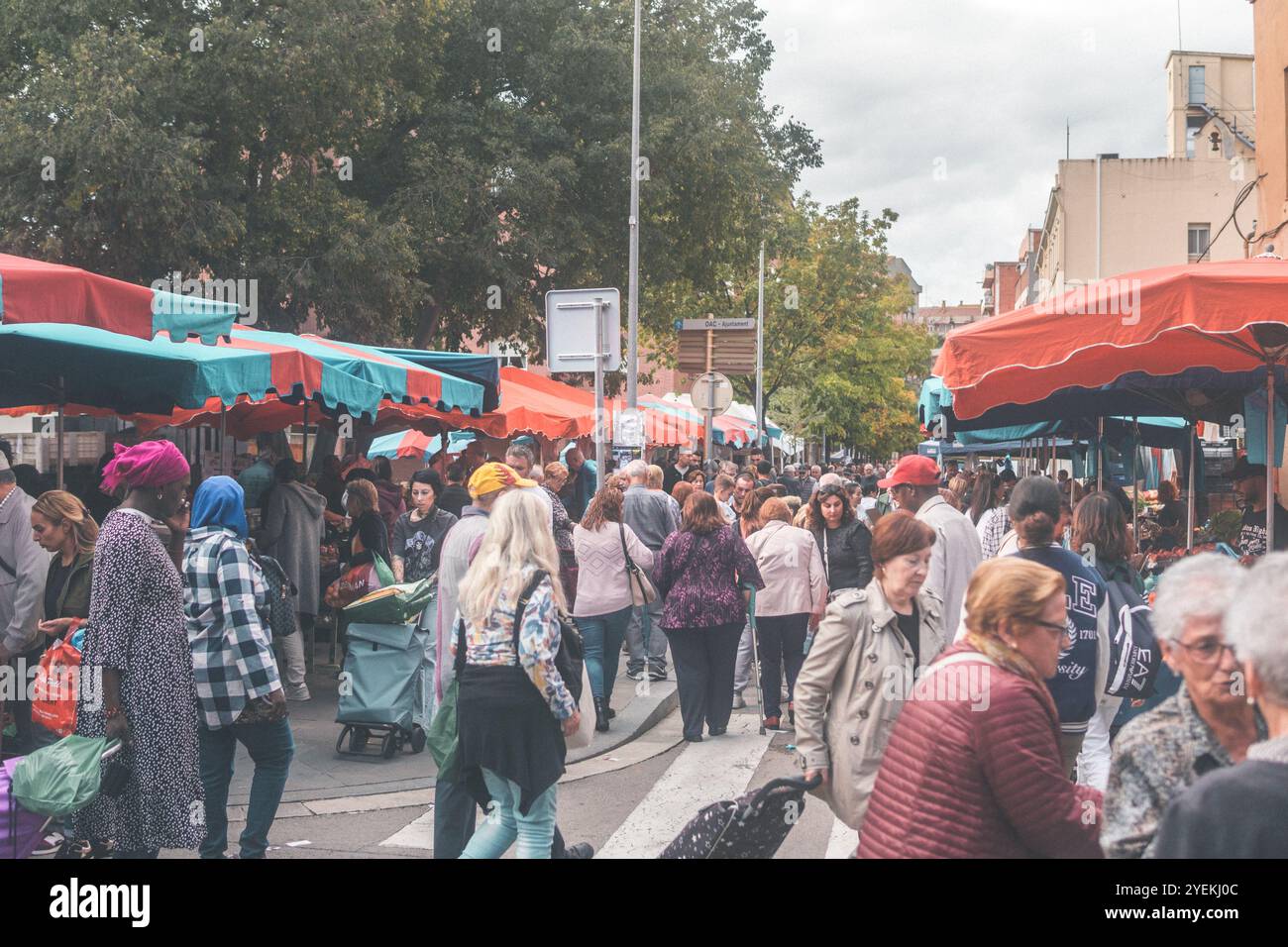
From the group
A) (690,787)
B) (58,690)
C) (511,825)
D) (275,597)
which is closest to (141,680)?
(275,597)

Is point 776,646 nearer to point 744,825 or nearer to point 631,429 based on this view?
point 631,429

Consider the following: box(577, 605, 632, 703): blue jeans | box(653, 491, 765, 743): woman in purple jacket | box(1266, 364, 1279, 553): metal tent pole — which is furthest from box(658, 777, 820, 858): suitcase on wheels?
box(577, 605, 632, 703): blue jeans

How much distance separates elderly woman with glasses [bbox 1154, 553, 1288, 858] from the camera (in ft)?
6.69

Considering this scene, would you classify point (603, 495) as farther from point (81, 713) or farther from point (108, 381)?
point (81, 713)

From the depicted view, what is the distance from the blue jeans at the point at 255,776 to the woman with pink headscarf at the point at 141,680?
201 millimetres

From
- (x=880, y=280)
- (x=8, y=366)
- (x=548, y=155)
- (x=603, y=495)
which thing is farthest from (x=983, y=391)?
(x=880, y=280)

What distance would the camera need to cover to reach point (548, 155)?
75.2 ft

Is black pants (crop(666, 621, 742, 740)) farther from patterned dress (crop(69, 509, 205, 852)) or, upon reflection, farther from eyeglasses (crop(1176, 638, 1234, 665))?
eyeglasses (crop(1176, 638, 1234, 665))

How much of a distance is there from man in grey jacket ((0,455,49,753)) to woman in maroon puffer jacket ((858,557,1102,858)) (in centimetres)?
495

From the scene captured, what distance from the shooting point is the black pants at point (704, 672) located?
8.90 metres

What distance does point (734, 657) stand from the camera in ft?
29.7

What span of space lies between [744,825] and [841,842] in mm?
2815

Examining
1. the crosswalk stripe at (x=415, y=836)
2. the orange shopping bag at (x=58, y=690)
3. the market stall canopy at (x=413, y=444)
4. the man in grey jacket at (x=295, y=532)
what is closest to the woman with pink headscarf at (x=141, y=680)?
the orange shopping bag at (x=58, y=690)
